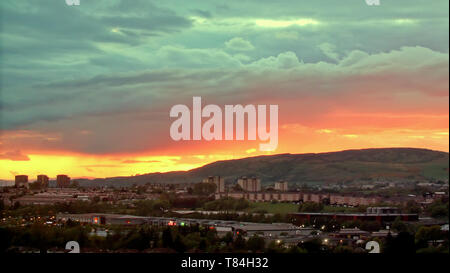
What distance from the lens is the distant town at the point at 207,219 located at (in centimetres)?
1358

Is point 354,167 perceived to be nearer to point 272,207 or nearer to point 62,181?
point 272,207

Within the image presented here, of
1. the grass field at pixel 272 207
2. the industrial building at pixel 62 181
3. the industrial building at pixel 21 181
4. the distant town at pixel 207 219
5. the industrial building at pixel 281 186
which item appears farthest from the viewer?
the industrial building at pixel 281 186

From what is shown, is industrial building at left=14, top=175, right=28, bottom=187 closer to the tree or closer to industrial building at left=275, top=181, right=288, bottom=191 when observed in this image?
the tree

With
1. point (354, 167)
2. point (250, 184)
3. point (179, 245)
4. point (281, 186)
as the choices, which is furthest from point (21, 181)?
point (354, 167)

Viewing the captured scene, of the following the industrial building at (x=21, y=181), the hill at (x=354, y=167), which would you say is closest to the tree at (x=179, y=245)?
the industrial building at (x=21, y=181)

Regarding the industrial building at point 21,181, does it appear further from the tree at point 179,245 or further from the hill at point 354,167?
the hill at point 354,167

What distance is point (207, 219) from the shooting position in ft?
76.8

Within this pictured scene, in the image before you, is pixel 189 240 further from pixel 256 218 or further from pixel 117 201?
pixel 256 218

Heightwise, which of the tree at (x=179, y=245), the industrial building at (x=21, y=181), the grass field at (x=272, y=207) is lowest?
the tree at (x=179, y=245)

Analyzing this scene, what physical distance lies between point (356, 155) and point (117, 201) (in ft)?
79.5

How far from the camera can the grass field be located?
96.5 ft

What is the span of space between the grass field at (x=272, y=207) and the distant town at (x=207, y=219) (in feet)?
0.15
